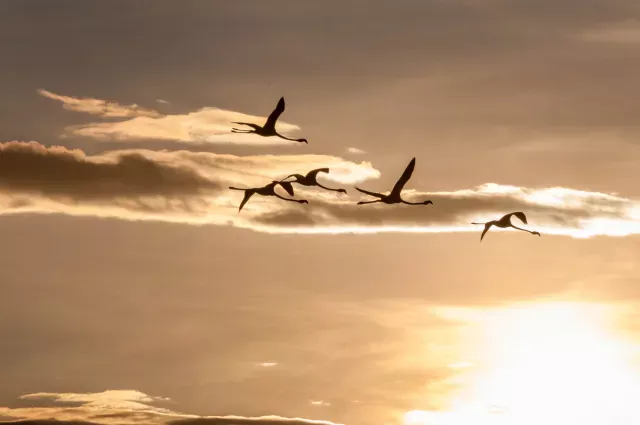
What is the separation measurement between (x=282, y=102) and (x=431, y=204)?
65.6ft

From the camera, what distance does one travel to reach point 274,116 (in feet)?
375

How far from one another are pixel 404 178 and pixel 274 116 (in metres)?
12.7

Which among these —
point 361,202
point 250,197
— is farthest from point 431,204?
point 250,197

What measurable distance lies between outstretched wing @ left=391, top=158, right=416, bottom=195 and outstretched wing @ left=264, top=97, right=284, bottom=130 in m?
12.0

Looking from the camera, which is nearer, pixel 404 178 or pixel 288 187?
pixel 404 178

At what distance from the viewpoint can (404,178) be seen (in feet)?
376

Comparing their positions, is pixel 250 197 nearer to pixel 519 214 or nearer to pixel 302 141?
pixel 302 141

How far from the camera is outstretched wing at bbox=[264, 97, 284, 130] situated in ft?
370

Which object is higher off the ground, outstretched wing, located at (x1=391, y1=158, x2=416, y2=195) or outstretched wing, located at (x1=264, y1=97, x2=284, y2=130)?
outstretched wing, located at (x1=264, y1=97, x2=284, y2=130)

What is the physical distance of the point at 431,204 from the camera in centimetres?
12412

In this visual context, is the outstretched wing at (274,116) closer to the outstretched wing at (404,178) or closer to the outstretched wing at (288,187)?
the outstretched wing at (288,187)

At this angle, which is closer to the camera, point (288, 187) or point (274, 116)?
point (274, 116)

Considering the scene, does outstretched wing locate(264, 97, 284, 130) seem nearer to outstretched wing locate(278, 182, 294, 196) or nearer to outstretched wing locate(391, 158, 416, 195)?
outstretched wing locate(278, 182, 294, 196)

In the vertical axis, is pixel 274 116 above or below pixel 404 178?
above
